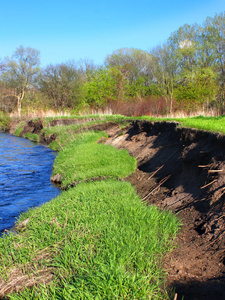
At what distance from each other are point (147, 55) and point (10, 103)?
2289 cm

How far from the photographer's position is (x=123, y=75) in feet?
128

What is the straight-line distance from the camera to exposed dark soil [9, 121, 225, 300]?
3.60 meters

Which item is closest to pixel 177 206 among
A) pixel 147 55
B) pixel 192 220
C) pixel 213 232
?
pixel 192 220

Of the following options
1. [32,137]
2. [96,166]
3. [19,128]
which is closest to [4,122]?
[19,128]

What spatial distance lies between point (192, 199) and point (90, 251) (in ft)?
8.06

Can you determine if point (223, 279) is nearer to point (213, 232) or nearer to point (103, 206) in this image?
point (213, 232)

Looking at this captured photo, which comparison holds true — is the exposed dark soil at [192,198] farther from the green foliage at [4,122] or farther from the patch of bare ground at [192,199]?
the green foliage at [4,122]

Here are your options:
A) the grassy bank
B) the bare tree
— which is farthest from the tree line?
the grassy bank

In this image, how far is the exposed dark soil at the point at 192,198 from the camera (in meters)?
3.60

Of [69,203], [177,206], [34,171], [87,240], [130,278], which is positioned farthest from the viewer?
[34,171]

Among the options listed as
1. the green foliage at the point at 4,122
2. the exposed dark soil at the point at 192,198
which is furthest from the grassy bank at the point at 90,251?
the green foliage at the point at 4,122

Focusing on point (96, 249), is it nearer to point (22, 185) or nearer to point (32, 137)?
point (22, 185)

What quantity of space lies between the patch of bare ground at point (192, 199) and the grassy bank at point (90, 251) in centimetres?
28

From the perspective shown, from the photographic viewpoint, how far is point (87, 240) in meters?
4.34
